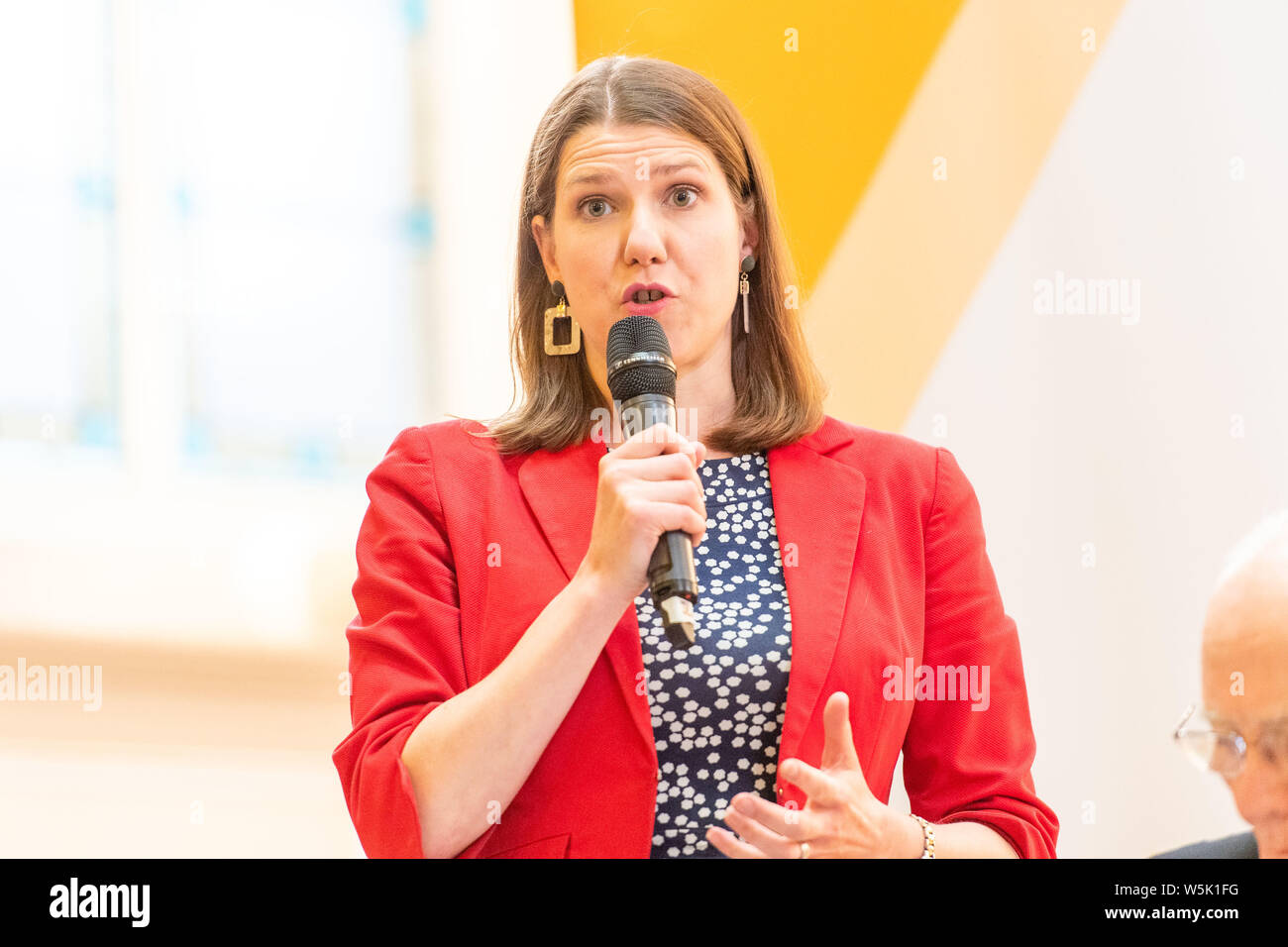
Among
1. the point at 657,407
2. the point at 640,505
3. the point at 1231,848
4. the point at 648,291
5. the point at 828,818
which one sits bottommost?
the point at 1231,848

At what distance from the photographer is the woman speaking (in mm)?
1716

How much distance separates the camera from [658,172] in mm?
2088

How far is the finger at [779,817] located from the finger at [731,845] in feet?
0.05

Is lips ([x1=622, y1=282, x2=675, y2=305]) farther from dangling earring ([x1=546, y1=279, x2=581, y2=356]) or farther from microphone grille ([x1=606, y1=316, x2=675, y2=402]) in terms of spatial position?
dangling earring ([x1=546, y1=279, x2=581, y2=356])

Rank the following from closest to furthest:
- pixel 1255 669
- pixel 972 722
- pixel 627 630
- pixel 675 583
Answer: pixel 675 583 < pixel 627 630 < pixel 972 722 < pixel 1255 669

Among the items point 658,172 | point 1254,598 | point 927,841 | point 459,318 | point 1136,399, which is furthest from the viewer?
point 459,318

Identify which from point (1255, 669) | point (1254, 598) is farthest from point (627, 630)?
point (1254, 598)

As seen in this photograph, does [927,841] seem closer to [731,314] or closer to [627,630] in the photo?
[627,630]

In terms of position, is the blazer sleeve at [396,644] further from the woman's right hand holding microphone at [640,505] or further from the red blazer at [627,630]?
the woman's right hand holding microphone at [640,505]

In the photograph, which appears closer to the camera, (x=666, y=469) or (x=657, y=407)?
(x=666, y=469)

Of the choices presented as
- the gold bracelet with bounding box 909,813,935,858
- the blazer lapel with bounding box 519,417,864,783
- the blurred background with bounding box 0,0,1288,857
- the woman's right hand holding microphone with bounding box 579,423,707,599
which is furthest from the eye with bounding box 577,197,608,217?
the blurred background with bounding box 0,0,1288,857

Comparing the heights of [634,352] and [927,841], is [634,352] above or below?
above

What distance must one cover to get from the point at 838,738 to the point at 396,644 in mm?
563

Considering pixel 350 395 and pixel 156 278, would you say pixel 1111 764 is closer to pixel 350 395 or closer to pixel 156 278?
pixel 350 395
